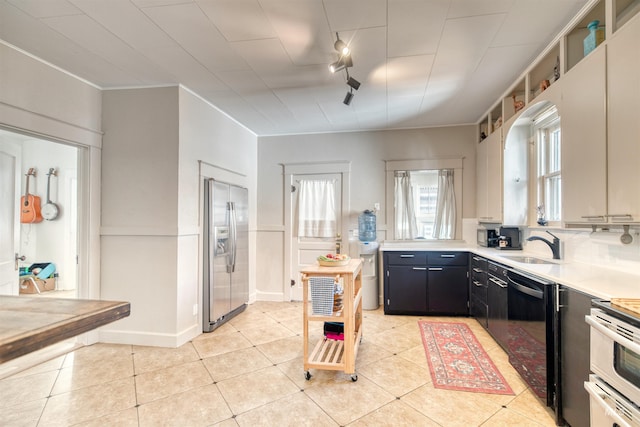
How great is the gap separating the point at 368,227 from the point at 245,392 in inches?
111

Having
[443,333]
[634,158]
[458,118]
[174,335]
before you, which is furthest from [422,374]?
[458,118]

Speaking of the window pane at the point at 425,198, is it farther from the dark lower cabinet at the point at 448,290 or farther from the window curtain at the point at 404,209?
the dark lower cabinet at the point at 448,290

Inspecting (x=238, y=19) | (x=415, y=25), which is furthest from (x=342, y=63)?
(x=238, y=19)

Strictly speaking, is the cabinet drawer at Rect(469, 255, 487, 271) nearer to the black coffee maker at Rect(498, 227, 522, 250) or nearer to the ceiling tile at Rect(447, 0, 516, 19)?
the black coffee maker at Rect(498, 227, 522, 250)

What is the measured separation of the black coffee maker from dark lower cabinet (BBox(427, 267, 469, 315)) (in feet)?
1.74

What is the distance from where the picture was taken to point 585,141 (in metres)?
1.91

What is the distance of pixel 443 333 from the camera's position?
3248 millimetres

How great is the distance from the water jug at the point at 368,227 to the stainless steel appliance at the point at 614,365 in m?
2.99

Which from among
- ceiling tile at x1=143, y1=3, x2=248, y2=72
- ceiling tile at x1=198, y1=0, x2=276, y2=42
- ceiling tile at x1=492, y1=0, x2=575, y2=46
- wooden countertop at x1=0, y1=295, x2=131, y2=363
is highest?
ceiling tile at x1=492, y1=0, x2=575, y2=46

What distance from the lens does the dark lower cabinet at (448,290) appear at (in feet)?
12.2

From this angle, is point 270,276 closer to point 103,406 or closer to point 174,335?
point 174,335

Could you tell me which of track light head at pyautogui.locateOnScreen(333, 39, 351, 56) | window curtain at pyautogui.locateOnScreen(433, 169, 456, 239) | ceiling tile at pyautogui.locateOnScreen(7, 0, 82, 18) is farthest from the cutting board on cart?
ceiling tile at pyautogui.locateOnScreen(7, 0, 82, 18)

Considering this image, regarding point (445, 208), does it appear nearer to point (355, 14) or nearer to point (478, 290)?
point (478, 290)

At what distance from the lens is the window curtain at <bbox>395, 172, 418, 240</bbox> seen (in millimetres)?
4418
